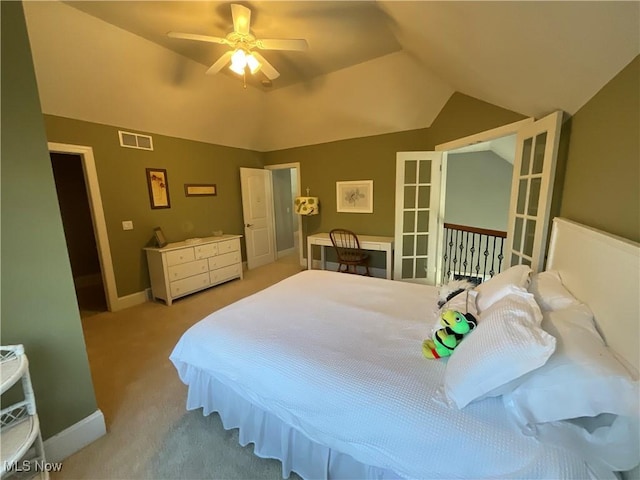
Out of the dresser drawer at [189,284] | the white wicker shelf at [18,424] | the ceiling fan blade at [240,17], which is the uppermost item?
the ceiling fan blade at [240,17]

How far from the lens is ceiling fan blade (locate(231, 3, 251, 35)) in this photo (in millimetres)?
2008

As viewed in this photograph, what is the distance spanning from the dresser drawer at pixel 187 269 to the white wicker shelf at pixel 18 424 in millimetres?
2348

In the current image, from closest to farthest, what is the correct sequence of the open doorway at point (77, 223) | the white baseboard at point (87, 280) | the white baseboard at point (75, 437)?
the white baseboard at point (75, 437)
the open doorway at point (77, 223)
the white baseboard at point (87, 280)

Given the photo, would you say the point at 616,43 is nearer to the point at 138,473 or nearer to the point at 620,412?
the point at 620,412

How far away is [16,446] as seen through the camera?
Answer: 1.08 meters

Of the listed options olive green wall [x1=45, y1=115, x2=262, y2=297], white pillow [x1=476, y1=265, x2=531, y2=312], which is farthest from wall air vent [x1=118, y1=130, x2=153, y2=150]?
white pillow [x1=476, y1=265, x2=531, y2=312]

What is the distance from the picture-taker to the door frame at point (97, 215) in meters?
3.03

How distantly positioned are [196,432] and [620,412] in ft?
6.41

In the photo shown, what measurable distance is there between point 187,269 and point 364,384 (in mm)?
3283

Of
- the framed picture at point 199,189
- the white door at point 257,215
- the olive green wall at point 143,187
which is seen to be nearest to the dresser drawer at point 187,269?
the olive green wall at point 143,187

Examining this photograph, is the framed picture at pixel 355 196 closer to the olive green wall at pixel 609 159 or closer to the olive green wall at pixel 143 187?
the olive green wall at pixel 143 187

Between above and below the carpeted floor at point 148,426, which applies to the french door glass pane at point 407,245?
above

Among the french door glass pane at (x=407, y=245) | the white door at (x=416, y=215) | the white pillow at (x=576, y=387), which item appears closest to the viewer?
the white pillow at (x=576, y=387)

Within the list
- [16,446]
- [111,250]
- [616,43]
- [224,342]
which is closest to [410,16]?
[616,43]
